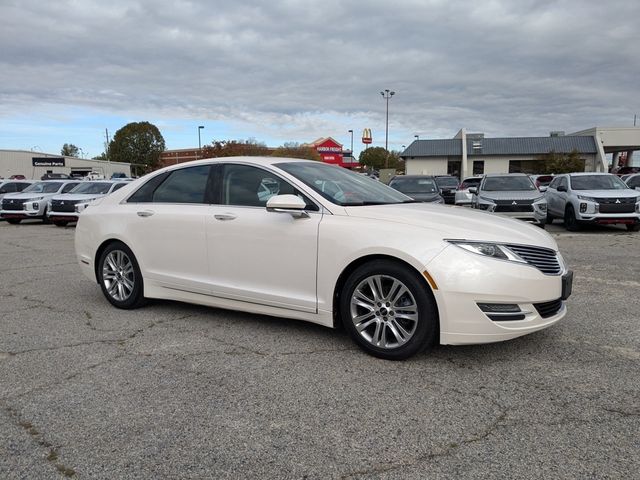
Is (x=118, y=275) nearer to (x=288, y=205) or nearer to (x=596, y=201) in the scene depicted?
(x=288, y=205)

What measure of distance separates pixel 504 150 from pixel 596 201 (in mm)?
41458

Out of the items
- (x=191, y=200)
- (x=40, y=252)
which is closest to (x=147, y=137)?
(x=40, y=252)

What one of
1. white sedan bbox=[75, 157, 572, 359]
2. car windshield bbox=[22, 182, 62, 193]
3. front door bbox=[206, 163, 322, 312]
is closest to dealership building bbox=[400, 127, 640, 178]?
car windshield bbox=[22, 182, 62, 193]

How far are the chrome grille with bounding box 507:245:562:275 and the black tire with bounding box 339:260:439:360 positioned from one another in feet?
2.41

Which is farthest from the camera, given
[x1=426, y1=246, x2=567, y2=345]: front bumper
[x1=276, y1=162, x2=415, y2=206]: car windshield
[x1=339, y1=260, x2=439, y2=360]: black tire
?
[x1=276, y1=162, x2=415, y2=206]: car windshield

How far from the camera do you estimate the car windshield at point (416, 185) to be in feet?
48.8

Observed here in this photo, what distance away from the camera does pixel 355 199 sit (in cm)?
470

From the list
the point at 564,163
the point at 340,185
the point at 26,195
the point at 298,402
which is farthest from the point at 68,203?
the point at 564,163

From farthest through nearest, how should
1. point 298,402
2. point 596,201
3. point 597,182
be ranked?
Answer: point 597,182
point 596,201
point 298,402

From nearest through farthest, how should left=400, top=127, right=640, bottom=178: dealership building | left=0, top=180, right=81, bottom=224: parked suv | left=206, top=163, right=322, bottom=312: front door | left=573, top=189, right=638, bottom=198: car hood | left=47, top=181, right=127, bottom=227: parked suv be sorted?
left=206, top=163, right=322, bottom=312: front door < left=573, top=189, right=638, bottom=198: car hood < left=47, top=181, right=127, bottom=227: parked suv < left=0, top=180, right=81, bottom=224: parked suv < left=400, top=127, right=640, bottom=178: dealership building

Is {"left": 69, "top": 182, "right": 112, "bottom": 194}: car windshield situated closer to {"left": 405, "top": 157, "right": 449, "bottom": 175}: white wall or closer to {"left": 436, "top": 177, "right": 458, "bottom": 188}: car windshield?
{"left": 436, "top": 177, "right": 458, "bottom": 188}: car windshield

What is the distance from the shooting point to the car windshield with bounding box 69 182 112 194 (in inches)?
726

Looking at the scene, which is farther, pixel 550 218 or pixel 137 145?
pixel 137 145

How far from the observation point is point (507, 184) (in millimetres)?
14430
